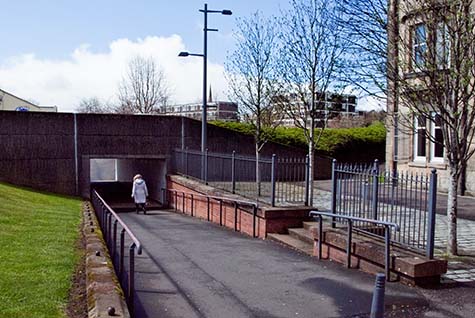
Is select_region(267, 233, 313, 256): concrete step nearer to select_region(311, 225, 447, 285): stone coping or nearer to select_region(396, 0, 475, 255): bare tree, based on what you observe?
select_region(311, 225, 447, 285): stone coping

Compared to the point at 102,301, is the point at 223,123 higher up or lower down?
higher up

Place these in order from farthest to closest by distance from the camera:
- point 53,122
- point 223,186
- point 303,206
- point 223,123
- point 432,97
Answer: point 223,123, point 53,122, point 223,186, point 303,206, point 432,97

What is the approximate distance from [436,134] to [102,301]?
54.0 ft

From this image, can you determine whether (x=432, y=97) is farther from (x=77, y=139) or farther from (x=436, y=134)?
(x=77, y=139)

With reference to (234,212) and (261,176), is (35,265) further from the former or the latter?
(234,212)

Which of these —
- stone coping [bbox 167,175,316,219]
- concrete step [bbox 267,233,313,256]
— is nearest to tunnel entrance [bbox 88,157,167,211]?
stone coping [bbox 167,175,316,219]

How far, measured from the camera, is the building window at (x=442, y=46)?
8.16 meters

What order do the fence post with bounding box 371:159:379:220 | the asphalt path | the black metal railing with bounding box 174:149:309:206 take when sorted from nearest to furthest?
the asphalt path < the fence post with bounding box 371:159:379:220 < the black metal railing with bounding box 174:149:309:206

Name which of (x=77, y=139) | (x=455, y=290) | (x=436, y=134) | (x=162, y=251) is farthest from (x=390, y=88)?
(x=77, y=139)

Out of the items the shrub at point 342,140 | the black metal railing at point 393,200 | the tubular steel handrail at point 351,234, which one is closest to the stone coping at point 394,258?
the tubular steel handrail at point 351,234

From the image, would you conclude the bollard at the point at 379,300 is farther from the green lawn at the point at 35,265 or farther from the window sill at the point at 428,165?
the window sill at the point at 428,165

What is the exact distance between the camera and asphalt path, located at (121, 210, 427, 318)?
6.05 metres

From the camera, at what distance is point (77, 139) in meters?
24.0

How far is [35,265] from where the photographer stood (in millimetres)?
6766
